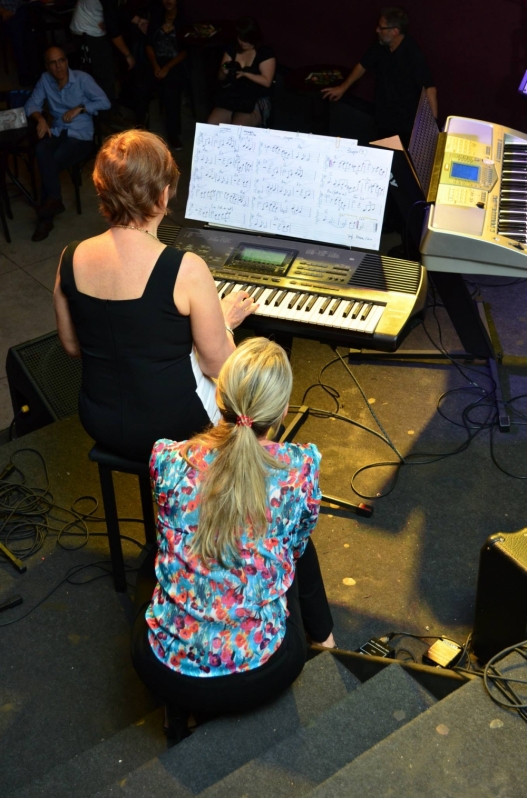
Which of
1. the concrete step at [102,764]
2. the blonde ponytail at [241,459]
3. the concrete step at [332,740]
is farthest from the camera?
the concrete step at [102,764]

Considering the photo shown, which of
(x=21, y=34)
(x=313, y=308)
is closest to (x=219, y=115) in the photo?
(x=21, y=34)

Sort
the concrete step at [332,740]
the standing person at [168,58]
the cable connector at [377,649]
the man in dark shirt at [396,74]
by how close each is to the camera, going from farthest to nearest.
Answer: the standing person at [168,58] → the man in dark shirt at [396,74] → the cable connector at [377,649] → the concrete step at [332,740]

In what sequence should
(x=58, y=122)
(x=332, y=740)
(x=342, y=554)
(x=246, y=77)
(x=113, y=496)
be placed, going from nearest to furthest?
(x=332, y=740)
(x=113, y=496)
(x=342, y=554)
(x=58, y=122)
(x=246, y=77)

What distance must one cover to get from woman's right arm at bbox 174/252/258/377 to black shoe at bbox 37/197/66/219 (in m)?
3.38

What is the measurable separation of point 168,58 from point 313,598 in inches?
215

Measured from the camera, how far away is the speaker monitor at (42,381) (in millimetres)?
3381

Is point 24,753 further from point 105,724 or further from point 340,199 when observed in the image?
point 340,199

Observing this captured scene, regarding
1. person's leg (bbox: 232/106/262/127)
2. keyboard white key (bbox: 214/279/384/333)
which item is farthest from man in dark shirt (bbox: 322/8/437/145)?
keyboard white key (bbox: 214/279/384/333)

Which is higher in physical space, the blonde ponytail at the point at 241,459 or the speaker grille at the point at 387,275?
the blonde ponytail at the point at 241,459

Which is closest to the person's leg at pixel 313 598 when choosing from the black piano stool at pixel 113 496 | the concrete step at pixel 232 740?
the concrete step at pixel 232 740

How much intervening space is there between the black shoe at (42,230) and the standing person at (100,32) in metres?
1.96

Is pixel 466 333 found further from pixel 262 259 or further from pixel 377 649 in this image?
pixel 377 649

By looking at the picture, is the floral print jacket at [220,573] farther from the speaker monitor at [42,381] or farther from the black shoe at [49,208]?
the black shoe at [49,208]

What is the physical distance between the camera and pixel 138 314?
2260 mm
